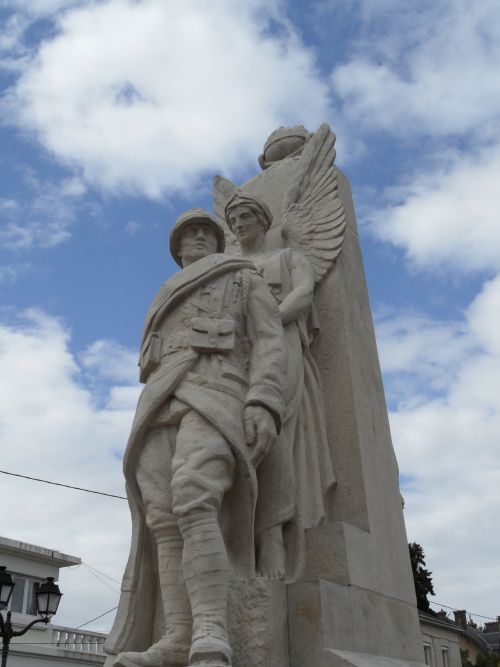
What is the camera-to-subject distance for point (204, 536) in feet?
12.9


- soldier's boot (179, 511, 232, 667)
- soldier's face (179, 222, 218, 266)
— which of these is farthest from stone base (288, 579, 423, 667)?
soldier's face (179, 222, 218, 266)

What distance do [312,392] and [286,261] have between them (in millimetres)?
1067

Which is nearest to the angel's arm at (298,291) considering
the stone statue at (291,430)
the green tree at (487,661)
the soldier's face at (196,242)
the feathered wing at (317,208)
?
the stone statue at (291,430)

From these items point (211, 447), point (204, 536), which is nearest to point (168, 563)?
point (204, 536)

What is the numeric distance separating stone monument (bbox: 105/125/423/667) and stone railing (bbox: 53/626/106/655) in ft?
60.6

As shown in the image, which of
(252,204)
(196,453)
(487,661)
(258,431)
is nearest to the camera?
(196,453)

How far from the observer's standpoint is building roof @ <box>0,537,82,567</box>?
22250 millimetres

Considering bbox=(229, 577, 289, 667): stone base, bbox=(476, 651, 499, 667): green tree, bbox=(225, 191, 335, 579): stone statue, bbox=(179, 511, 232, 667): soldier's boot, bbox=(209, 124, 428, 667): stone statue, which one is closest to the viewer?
bbox=(179, 511, 232, 667): soldier's boot

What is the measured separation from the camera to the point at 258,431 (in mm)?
4312

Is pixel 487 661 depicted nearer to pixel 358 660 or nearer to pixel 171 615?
pixel 358 660

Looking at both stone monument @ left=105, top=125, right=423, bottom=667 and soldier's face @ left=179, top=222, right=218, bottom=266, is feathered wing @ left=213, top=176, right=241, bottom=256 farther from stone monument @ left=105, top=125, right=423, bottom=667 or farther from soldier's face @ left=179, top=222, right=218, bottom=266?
soldier's face @ left=179, top=222, right=218, bottom=266

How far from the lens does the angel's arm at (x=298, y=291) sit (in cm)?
537

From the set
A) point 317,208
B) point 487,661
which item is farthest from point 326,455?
point 487,661

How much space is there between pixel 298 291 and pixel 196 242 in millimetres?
Answer: 818
